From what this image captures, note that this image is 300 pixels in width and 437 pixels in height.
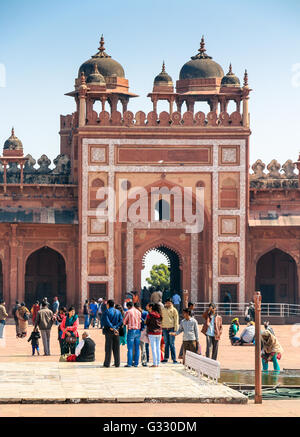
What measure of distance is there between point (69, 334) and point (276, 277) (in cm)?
1953

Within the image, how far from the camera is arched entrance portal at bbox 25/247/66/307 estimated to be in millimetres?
38031

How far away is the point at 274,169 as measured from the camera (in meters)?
37.0

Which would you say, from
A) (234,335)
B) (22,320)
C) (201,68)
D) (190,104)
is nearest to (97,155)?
(190,104)

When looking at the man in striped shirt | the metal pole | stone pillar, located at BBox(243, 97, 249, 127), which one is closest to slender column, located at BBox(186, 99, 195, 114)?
stone pillar, located at BBox(243, 97, 249, 127)

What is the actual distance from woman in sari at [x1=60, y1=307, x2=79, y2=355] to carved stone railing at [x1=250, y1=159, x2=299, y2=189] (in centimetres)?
1776

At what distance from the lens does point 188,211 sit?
36.0m

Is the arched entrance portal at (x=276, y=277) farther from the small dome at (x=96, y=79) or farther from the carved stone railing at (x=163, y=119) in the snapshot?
the small dome at (x=96, y=79)

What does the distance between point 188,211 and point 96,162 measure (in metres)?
3.40

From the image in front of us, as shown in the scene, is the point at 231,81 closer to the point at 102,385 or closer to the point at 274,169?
the point at 274,169

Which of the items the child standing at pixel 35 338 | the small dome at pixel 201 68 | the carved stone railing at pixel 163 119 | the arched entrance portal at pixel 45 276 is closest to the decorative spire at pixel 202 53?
the small dome at pixel 201 68

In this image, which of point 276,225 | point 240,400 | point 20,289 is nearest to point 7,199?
point 20,289

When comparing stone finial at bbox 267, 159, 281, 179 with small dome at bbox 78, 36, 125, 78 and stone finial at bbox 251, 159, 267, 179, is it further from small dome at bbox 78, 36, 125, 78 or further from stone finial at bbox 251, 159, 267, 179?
small dome at bbox 78, 36, 125, 78

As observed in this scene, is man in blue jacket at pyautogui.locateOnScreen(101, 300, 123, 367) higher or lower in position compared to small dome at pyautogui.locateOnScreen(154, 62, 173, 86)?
lower
